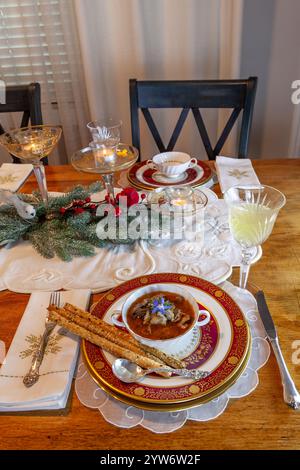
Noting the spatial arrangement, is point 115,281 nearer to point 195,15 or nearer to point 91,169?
point 91,169

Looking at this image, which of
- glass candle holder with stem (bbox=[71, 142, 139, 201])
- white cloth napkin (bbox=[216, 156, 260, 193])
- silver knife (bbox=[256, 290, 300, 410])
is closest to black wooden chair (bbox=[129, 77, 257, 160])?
white cloth napkin (bbox=[216, 156, 260, 193])

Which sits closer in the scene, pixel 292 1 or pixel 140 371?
pixel 140 371

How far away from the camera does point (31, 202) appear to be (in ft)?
3.25

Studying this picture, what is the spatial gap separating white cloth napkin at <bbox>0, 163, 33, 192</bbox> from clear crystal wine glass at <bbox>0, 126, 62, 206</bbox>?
125mm

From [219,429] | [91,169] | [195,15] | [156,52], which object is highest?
[195,15]

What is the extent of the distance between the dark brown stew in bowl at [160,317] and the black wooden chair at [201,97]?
2.62 feet

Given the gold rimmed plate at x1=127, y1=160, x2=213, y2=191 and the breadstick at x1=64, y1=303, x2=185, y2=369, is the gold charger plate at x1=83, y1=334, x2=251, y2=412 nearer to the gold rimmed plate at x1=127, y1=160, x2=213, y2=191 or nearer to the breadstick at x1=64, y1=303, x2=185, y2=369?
the breadstick at x1=64, y1=303, x2=185, y2=369

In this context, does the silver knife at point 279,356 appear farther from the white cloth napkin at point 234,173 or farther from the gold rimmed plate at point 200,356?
the white cloth napkin at point 234,173

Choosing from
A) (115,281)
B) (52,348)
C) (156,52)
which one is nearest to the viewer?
(52,348)

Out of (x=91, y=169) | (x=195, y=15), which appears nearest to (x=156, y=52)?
(x=195, y=15)

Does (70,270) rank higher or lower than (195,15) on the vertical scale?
lower

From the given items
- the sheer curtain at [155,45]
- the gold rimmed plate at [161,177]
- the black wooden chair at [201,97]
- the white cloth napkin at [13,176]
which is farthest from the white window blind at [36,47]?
the gold rimmed plate at [161,177]

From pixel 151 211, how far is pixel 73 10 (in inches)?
46.9

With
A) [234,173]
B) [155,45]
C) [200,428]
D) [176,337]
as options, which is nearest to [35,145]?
[234,173]
